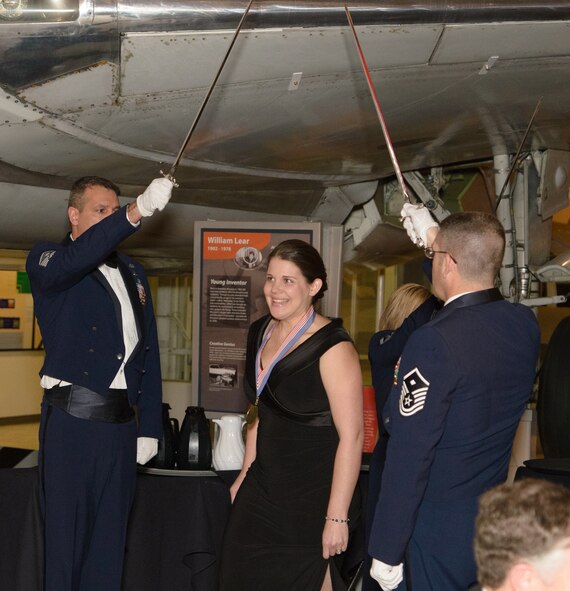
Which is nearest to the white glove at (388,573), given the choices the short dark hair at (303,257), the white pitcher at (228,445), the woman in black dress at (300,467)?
the woman in black dress at (300,467)

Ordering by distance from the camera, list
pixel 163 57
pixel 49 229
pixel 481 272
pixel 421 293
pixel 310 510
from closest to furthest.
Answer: pixel 481 272, pixel 310 510, pixel 163 57, pixel 421 293, pixel 49 229

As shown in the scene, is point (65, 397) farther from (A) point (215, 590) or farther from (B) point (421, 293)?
(B) point (421, 293)

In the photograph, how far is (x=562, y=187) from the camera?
465cm

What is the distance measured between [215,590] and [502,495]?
7.73 ft

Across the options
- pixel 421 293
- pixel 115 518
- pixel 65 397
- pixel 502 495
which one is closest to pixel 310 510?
pixel 115 518

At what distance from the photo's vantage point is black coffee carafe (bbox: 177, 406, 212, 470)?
369 centimetres

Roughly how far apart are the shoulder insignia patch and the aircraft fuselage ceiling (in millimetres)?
530

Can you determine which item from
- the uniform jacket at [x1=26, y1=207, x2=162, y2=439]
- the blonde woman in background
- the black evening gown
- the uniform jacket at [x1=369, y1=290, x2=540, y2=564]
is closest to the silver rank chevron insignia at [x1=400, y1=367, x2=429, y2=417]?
the uniform jacket at [x1=369, y1=290, x2=540, y2=564]

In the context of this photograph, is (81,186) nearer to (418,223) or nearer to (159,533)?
(418,223)

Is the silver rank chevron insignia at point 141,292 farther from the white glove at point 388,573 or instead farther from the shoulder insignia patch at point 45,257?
the white glove at point 388,573

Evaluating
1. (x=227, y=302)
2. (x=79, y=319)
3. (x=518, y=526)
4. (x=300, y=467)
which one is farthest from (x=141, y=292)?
(x=518, y=526)

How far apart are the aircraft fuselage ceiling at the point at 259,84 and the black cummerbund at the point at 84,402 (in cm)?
97

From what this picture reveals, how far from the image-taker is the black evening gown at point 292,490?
2670 mm

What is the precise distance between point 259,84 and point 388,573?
1.83 m
